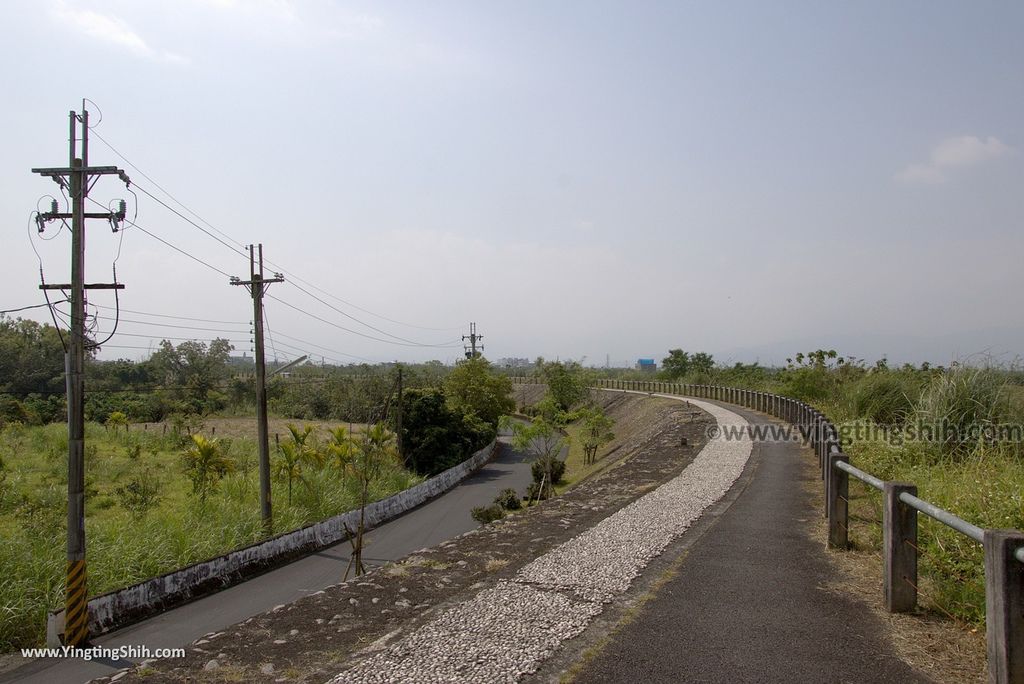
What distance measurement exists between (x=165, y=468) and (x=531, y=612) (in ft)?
90.5

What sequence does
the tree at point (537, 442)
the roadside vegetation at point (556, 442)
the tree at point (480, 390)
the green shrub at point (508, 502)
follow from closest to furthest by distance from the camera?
the green shrub at point (508, 502)
the roadside vegetation at point (556, 442)
the tree at point (537, 442)
the tree at point (480, 390)

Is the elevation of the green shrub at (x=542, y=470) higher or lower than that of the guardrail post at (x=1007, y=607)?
lower

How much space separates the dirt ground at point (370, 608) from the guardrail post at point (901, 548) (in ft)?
12.6

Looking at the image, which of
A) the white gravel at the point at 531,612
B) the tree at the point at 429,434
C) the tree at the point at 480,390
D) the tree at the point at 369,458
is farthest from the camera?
the tree at the point at 480,390

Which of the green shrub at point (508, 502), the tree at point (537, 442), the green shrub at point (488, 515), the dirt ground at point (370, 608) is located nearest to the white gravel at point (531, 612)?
the dirt ground at point (370, 608)

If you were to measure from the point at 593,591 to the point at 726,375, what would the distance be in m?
50.6

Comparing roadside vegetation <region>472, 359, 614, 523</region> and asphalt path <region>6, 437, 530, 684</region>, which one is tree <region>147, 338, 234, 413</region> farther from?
asphalt path <region>6, 437, 530, 684</region>

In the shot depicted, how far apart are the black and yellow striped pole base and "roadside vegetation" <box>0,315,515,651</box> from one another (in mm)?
1479

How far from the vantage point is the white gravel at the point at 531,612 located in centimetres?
508

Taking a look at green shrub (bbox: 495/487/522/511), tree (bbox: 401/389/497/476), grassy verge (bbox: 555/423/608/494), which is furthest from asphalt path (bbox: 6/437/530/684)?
tree (bbox: 401/389/497/476)

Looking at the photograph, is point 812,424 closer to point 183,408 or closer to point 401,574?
point 401,574

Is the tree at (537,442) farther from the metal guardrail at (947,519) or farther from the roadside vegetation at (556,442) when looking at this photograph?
the metal guardrail at (947,519)

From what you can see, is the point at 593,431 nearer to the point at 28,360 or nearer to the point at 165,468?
the point at 165,468

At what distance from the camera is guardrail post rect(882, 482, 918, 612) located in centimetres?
568
